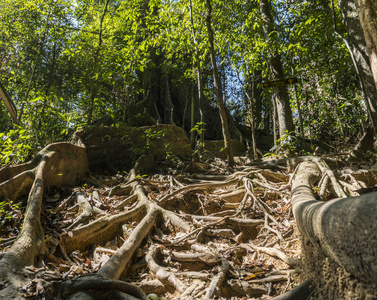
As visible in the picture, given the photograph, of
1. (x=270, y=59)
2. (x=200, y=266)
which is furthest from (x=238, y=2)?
(x=200, y=266)

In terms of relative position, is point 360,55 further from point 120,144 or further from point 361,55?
point 120,144

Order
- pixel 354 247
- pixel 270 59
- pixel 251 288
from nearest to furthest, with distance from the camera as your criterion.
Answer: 1. pixel 354 247
2. pixel 251 288
3. pixel 270 59

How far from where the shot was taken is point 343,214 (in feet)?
3.94

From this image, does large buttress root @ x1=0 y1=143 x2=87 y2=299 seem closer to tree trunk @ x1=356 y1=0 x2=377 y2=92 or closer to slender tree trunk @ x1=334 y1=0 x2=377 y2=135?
tree trunk @ x1=356 y1=0 x2=377 y2=92

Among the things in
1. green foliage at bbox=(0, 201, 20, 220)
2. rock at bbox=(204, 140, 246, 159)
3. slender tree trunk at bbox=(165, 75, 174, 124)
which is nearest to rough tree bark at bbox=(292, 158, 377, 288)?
green foliage at bbox=(0, 201, 20, 220)

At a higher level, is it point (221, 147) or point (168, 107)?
point (168, 107)

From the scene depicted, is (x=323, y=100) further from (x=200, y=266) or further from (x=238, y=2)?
(x=200, y=266)

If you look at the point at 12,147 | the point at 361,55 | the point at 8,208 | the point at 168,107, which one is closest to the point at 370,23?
the point at 361,55

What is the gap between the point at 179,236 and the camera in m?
3.11

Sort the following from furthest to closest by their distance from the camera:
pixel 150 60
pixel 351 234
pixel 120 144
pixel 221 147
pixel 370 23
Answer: pixel 221 147, pixel 150 60, pixel 120 144, pixel 370 23, pixel 351 234

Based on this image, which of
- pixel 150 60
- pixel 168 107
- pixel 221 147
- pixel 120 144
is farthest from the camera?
pixel 168 107

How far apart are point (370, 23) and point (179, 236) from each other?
9.56 feet

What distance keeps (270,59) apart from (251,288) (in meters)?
5.35

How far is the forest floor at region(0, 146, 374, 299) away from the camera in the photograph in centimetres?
215
